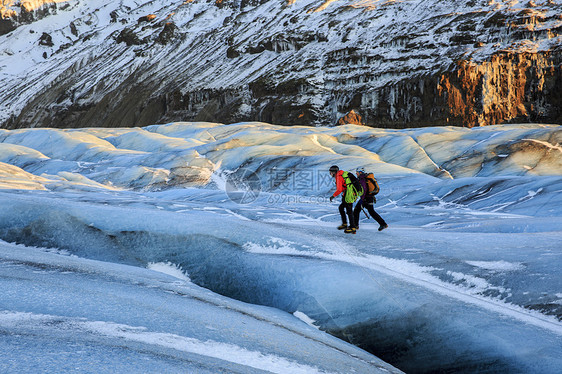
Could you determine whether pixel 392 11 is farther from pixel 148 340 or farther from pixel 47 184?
pixel 148 340

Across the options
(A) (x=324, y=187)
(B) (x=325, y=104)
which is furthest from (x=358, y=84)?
(A) (x=324, y=187)

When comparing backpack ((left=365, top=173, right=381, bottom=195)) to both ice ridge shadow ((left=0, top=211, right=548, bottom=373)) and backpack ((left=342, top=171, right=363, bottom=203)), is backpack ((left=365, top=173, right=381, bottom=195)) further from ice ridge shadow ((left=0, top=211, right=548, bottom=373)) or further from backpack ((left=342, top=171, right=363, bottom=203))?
ice ridge shadow ((left=0, top=211, right=548, bottom=373))

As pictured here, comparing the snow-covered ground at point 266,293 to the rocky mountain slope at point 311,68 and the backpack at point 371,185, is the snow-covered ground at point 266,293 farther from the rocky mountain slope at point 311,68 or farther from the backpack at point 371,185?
the rocky mountain slope at point 311,68

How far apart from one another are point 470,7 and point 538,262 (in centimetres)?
7199

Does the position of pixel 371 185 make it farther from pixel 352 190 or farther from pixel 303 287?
pixel 303 287

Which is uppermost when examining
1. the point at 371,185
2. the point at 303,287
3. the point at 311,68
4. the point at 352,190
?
the point at 311,68

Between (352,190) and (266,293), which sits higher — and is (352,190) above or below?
above

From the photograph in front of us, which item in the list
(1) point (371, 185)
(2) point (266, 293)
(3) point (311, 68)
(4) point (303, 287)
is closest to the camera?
(4) point (303, 287)

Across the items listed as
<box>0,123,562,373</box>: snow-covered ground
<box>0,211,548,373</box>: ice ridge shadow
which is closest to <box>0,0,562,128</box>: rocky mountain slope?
<box>0,123,562,373</box>: snow-covered ground

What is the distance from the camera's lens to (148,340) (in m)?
3.84

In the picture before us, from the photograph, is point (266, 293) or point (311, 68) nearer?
point (266, 293)

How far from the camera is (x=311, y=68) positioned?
71875 mm

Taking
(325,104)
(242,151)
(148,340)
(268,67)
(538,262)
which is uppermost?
(268,67)

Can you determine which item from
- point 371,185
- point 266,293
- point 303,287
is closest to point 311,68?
point 371,185
